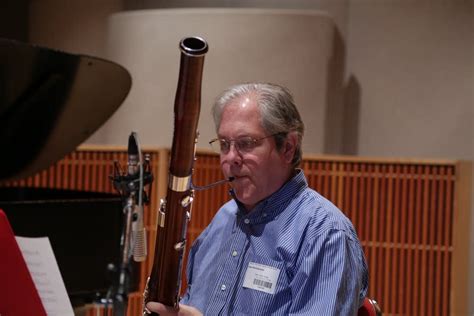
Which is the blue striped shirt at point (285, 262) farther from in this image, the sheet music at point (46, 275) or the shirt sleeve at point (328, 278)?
the sheet music at point (46, 275)

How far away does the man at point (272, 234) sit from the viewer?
207 centimetres

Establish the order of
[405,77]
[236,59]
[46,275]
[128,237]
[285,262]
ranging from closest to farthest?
[128,237] → [46,275] → [285,262] → [236,59] → [405,77]

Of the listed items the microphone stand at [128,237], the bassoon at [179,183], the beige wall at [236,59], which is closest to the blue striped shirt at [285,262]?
the bassoon at [179,183]

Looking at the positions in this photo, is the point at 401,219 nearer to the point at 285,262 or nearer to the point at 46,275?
the point at 285,262

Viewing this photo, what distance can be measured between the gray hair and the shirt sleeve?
1.02 feet

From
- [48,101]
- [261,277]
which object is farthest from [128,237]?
[48,101]

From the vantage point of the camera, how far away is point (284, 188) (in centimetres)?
Answer: 228

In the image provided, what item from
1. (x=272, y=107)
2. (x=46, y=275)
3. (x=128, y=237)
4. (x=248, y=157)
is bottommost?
(x=46, y=275)

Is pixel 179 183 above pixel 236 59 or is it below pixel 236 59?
below

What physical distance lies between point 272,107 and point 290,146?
13cm

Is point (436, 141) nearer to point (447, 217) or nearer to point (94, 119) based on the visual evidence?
point (447, 217)

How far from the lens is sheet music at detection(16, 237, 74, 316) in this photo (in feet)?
6.59

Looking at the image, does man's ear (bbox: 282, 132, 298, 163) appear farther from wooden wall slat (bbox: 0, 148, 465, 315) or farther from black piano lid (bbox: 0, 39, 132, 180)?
wooden wall slat (bbox: 0, 148, 465, 315)

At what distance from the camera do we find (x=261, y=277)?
216 cm
